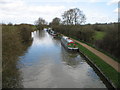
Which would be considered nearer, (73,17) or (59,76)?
(59,76)

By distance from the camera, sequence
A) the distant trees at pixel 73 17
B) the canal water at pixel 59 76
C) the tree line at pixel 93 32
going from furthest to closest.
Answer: the distant trees at pixel 73 17, the canal water at pixel 59 76, the tree line at pixel 93 32

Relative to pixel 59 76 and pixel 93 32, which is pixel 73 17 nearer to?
pixel 93 32

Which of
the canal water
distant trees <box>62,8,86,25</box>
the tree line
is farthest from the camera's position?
distant trees <box>62,8,86,25</box>

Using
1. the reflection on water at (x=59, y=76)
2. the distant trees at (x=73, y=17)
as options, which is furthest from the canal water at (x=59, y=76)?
the distant trees at (x=73, y=17)

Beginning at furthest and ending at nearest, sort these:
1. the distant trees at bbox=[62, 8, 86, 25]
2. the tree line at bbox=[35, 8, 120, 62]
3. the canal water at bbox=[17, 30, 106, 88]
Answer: the distant trees at bbox=[62, 8, 86, 25], the canal water at bbox=[17, 30, 106, 88], the tree line at bbox=[35, 8, 120, 62]

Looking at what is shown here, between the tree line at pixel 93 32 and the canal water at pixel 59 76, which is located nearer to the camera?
the tree line at pixel 93 32

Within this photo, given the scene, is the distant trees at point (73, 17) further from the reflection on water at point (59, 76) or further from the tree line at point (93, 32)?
the reflection on water at point (59, 76)

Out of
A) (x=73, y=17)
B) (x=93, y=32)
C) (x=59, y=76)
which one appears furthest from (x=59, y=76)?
(x=73, y=17)

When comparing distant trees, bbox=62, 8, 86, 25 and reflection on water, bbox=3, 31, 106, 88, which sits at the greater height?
distant trees, bbox=62, 8, 86, 25

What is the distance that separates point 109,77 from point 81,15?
3095cm

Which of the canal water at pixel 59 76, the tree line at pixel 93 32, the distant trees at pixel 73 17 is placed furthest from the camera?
the distant trees at pixel 73 17

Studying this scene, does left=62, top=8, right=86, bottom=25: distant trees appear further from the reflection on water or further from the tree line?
the reflection on water

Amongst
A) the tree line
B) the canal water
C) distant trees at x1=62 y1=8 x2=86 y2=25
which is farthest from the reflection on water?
distant trees at x1=62 y1=8 x2=86 y2=25

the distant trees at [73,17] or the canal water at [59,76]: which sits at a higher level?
the distant trees at [73,17]
